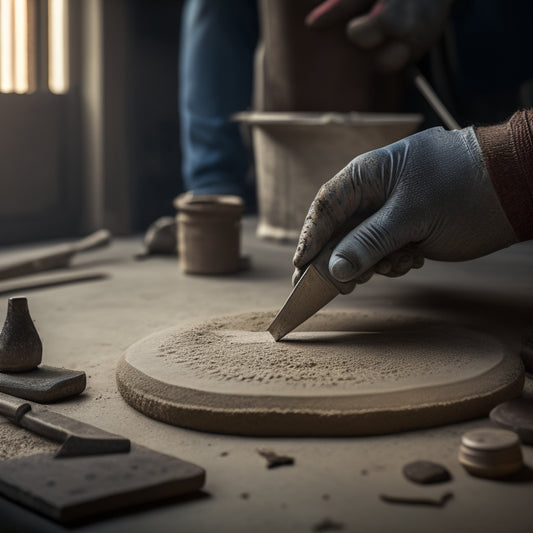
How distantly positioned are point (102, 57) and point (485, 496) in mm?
3642

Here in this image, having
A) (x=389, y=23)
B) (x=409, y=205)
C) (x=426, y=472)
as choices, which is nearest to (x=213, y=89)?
(x=389, y=23)

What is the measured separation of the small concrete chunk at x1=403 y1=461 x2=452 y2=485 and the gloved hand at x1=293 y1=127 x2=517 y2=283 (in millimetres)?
626

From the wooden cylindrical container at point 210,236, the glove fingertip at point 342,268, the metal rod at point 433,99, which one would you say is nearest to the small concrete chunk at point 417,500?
the glove fingertip at point 342,268

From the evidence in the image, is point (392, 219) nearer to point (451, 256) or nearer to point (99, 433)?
point (451, 256)

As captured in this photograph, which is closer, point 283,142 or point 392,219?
point 392,219

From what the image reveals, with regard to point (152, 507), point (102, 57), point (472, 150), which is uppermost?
point (102, 57)


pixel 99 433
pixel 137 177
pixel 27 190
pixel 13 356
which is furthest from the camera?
pixel 137 177

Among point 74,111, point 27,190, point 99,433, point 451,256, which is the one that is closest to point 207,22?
point 74,111

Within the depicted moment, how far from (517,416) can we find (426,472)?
0.94 ft

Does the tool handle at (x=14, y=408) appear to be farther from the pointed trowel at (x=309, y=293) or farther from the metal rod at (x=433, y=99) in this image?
the metal rod at (x=433, y=99)

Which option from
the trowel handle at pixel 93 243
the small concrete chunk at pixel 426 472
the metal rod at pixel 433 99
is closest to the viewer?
the small concrete chunk at pixel 426 472

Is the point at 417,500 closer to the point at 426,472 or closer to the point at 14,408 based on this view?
the point at 426,472

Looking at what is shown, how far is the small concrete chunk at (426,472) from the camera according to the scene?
1285 mm

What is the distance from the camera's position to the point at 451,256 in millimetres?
2039
